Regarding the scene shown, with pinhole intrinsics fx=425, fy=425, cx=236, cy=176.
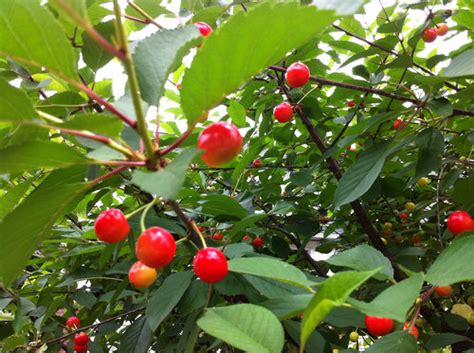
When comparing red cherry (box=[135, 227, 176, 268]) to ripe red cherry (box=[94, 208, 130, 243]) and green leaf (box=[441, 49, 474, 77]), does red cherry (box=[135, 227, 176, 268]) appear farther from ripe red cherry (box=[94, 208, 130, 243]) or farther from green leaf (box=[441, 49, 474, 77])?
green leaf (box=[441, 49, 474, 77])

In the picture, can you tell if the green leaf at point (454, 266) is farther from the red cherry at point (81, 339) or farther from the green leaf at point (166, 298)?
the red cherry at point (81, 339)

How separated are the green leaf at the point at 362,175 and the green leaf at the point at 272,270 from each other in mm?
414

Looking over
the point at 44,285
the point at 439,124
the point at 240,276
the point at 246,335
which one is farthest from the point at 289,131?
the point at 246,335

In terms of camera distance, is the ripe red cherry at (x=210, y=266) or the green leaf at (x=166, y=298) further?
the green leaf at (x=166, y=298)

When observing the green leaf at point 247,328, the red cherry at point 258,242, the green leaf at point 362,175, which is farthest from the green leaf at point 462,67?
the red cherry at point 258,242

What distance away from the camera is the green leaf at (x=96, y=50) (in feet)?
2.87

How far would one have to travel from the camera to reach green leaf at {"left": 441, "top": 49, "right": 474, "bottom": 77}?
81 centimetres

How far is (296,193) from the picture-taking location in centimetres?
198

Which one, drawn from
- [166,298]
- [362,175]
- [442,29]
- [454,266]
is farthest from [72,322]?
[442,29]

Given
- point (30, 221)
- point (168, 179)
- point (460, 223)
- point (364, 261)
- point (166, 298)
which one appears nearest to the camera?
point (168, 179)

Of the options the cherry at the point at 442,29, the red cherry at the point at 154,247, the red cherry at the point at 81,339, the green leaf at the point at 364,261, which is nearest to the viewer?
the red cherry at the point at 154,247

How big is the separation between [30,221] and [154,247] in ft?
0.68

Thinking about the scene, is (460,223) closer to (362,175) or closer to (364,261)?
(362,175)

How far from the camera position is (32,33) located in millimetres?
547
